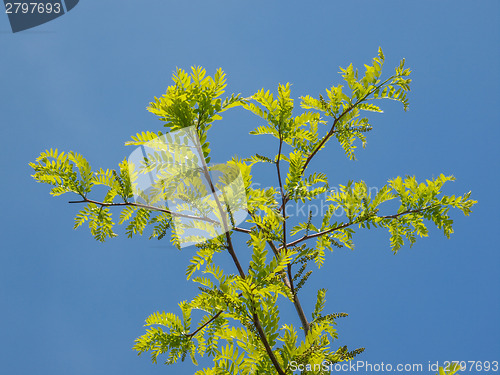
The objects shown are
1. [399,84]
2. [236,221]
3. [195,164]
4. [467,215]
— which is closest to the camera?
[195,164]

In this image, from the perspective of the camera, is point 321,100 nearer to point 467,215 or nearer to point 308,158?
point 308,158

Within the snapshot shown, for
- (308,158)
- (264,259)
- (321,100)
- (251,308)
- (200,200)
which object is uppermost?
(321,100)

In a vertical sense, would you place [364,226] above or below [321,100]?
below

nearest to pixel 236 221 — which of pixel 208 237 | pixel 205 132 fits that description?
pixel 208 237

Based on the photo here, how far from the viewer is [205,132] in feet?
5.25

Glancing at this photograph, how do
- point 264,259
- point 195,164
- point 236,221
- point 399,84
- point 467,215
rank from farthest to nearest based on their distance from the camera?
1. point 399,84
2. point 467,215
3. point 236,221
4. point 195,164
5. point 264,259

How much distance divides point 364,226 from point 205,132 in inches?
39.8

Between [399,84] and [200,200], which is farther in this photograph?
[399,84]

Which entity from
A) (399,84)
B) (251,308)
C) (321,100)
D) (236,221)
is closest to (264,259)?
(251,308)

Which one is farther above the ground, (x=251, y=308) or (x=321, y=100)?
(x=321, y=100)

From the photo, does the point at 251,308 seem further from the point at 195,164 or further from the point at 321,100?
the point at 321,100

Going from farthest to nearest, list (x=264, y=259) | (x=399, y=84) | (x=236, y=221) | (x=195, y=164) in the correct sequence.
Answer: (x=399, y=84)
(x=236, y=221)
(x=195, y=164)
(x=264, y=259)

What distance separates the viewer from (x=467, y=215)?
1893 millimetres

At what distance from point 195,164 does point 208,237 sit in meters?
0.34
